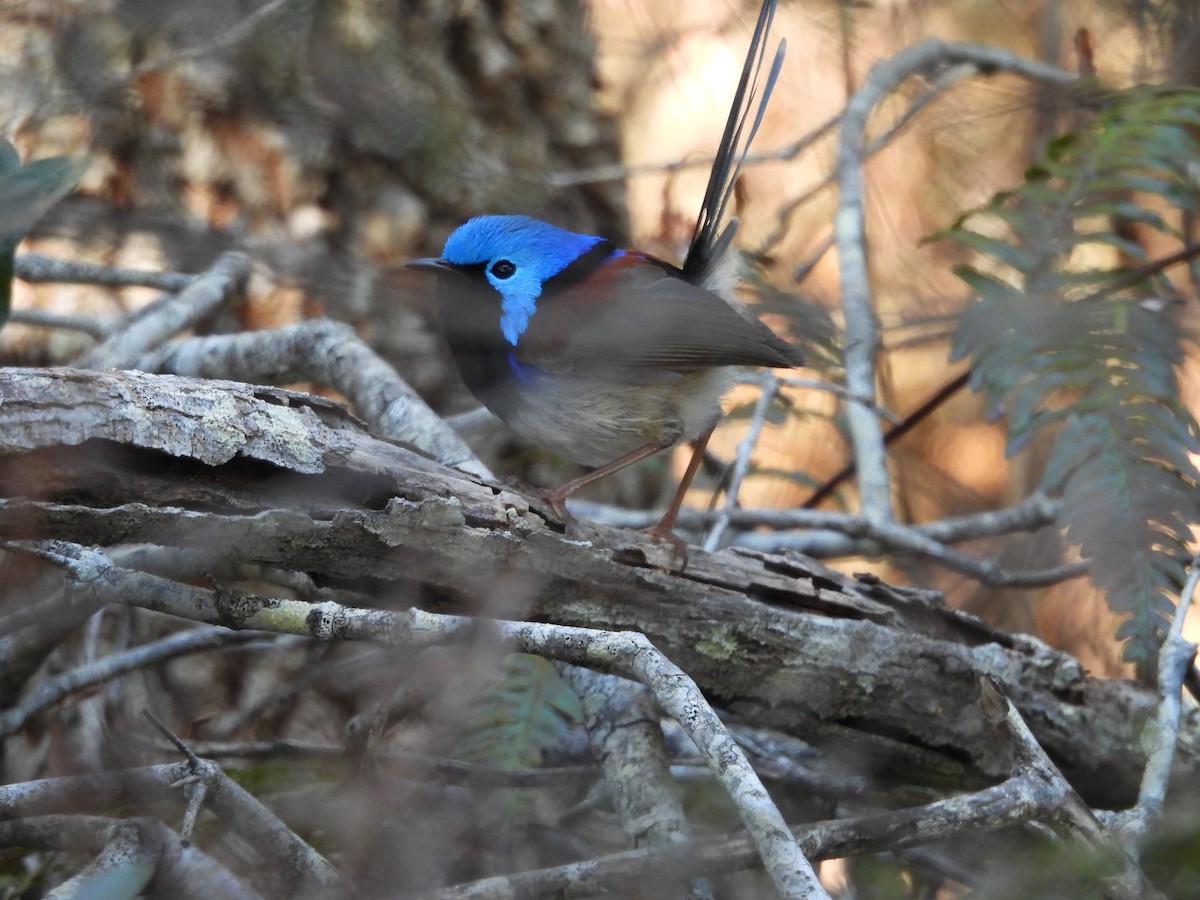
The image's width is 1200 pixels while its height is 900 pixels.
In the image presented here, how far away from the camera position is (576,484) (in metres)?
2.99

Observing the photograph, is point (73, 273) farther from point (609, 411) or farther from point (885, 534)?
point (885, 534)

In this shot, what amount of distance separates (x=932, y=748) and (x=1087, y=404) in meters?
1.03

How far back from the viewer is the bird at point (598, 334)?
9.90 ft

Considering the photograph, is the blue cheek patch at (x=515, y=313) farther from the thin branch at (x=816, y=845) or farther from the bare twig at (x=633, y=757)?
the thin branch at (x=816, y=845)

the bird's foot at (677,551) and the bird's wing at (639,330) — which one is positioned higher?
the bird's wing at (639,330)

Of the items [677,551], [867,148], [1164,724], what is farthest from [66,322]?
[1164,724]

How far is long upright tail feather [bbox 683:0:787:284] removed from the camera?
326cm

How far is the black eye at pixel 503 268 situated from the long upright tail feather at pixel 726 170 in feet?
1.91

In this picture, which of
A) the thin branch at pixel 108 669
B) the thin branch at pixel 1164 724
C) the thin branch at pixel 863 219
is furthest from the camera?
the thin branch at pixel 863 219

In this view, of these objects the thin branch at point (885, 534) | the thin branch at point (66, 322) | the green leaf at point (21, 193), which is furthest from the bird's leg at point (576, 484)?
the thin branch at point (66, 322)

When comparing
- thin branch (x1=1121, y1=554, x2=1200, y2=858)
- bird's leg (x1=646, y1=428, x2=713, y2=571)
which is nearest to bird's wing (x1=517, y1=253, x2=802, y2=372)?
bird's leg (x1=646, y1=428, x2=713, y2=571)

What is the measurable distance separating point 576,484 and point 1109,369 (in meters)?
1.48

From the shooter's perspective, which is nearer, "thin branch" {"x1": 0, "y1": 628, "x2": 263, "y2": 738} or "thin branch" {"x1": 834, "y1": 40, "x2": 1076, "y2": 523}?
"thin branch" {"x1": 0, "y1": 628, "x2": 263, "y2": 738}

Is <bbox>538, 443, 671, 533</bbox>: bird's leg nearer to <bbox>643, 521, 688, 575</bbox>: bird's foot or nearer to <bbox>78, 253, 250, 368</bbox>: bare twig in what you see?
<bbox>643, 521, 688, 575</bbox>: bird's foot
